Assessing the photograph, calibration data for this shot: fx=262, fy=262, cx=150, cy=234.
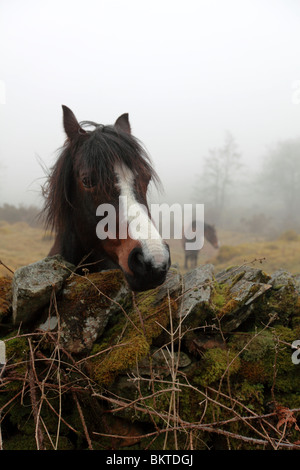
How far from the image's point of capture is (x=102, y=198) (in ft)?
8.20

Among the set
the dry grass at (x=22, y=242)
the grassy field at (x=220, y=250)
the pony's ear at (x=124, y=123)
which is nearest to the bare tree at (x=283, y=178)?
the grassy field at (x=220, y=250)

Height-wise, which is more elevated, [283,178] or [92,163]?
[283,178]

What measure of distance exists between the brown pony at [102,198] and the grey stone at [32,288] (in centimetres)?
35

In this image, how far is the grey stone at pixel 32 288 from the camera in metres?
2.13

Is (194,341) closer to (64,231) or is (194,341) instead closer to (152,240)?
(152,240)

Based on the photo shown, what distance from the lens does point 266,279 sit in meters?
2.96

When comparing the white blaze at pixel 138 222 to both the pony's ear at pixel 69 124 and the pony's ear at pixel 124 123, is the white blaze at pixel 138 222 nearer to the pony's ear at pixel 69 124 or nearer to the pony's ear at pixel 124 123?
the pony's ear at pixel 69 124

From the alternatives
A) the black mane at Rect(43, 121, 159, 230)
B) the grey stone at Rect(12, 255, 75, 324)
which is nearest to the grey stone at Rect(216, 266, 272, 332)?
the black mane at Rect(43, 121, 159, 230)

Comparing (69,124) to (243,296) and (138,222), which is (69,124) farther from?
(243,296)

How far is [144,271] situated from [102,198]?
922mm

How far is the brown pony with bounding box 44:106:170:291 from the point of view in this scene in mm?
2020

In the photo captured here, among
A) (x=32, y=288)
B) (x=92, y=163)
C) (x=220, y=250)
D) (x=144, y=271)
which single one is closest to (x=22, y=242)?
(x=220, y=250)

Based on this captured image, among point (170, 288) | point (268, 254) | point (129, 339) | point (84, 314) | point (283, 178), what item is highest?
point (283, 178)

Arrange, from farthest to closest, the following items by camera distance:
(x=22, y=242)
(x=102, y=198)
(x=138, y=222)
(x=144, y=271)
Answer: (x=22, y=242) → (x=102, y=198) → (x=138, y=222) → (x=144, y=271)
